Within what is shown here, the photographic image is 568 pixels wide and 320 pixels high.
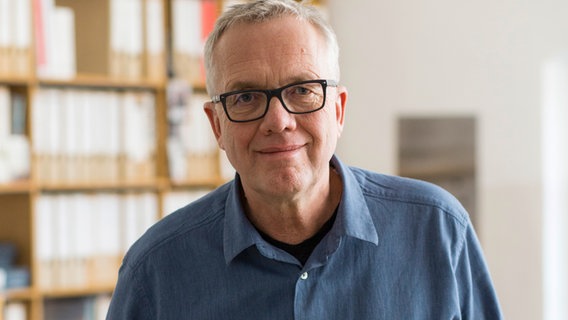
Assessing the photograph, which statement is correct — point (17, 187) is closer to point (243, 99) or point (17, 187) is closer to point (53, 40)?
point (53, 40)

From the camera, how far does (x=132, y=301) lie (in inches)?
55.9

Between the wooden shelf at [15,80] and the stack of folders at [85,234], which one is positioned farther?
the stack of folders at [85,234]

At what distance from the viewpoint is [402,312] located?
1.37 m

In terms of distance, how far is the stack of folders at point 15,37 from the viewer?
117 inches

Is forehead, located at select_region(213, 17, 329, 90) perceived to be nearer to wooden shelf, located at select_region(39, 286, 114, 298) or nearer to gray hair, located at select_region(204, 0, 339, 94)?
gray hair, located at select_region(204, 0, 339, 94)

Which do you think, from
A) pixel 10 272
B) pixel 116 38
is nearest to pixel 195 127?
pixel 116 38

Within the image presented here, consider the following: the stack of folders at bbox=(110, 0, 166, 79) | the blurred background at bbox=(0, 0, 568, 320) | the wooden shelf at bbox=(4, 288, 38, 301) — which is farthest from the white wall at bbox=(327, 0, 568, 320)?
the wooden shelf at bbox=(4, 288, 38, 301)

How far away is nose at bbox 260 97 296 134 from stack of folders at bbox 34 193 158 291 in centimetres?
205

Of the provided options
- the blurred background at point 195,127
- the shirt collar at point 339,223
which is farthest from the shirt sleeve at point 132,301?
the blurred background at point 195,127

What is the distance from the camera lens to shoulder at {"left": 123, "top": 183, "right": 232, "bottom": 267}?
56.8 inches

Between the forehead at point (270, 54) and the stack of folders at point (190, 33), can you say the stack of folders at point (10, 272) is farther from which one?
the forehead at point (270, 54)

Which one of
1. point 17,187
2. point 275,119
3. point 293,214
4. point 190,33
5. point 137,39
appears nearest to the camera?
point 275,119

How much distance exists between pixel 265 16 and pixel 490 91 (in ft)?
5.67

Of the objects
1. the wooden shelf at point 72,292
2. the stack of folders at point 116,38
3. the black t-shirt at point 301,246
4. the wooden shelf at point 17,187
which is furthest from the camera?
the stack of folders at point 116,38
